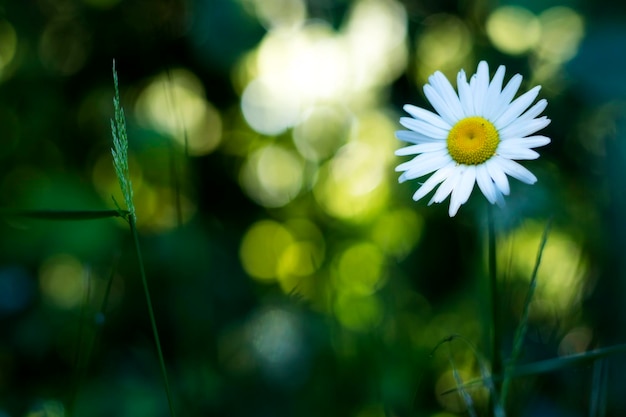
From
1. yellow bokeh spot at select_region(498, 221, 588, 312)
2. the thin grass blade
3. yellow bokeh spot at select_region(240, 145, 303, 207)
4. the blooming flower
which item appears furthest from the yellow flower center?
yellow bokeh spot at select_region(240, 145, 303, 207)

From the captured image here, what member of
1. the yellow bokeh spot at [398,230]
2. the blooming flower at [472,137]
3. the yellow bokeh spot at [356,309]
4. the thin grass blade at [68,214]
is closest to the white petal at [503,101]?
the blooming flower at [472,137]

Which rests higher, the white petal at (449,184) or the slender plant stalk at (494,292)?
the white petal at (449,184)

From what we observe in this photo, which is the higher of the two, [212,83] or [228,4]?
[228,4]

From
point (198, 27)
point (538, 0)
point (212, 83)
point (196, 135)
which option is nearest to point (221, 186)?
point (196, 135)

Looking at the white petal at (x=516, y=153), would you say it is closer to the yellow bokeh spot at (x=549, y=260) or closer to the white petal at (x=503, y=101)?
the white petal at (x=503, y=101)

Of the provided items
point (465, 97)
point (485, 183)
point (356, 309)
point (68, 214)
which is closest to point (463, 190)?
point (485, 183)

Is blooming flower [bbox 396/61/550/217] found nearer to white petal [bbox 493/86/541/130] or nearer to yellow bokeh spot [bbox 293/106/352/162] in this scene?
white petal [bbox 493/86/541/130]

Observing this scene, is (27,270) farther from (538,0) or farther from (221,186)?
(538,0)

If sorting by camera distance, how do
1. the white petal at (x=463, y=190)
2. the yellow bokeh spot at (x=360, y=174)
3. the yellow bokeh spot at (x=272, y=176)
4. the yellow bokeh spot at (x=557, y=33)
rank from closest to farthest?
the white petal at (x=463, y=190)
the yellow bokeh spot at (x=557, y=33)
the yellow bokeh spot at (x=360, y=174)
the yellow bokeh spot at (x=272, y=176)

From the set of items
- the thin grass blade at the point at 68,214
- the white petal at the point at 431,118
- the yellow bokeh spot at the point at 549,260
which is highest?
the white petal at the point at 431,118
